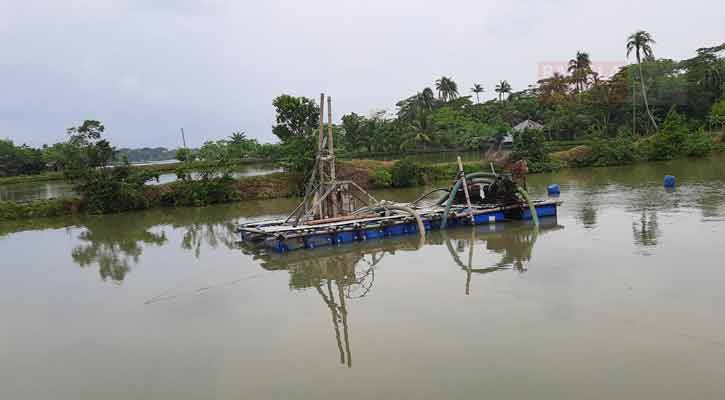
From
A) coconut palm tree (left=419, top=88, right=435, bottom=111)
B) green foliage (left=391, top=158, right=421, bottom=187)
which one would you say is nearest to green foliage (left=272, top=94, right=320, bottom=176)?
green foliage (left=391, top=158, right=421, bottom=187)

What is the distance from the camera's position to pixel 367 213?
51.6 feet

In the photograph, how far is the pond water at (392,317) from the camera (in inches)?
237

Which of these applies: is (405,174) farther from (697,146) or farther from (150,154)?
(150,154)

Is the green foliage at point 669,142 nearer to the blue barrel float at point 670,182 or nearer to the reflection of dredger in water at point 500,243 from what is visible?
the blue barrel float at point 670,182

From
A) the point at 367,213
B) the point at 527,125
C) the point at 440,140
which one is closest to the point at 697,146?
the point at 527,125

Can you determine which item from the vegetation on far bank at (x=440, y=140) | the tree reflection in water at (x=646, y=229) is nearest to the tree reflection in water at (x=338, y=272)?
the tree reflection in water at (x=646, y=229)

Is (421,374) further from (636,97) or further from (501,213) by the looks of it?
(636,97)

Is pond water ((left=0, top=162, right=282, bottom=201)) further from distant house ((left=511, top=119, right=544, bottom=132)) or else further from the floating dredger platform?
distant house ((left=511, top=119, right=544, bottom=132))

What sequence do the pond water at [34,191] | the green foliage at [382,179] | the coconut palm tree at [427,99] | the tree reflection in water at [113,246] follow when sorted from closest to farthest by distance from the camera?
1. the tree reflection in water at [113,246]
2. the pond water at [34,191]
3. the green foliage at [382,179]
4. the coconut palm tree at [427,99]

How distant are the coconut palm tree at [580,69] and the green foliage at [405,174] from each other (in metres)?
29.2

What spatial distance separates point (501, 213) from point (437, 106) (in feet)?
158

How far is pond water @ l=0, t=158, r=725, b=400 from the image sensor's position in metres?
6.02

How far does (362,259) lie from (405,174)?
53.2 ft

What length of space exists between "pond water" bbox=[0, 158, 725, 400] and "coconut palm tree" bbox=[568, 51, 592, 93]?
3823 cm
